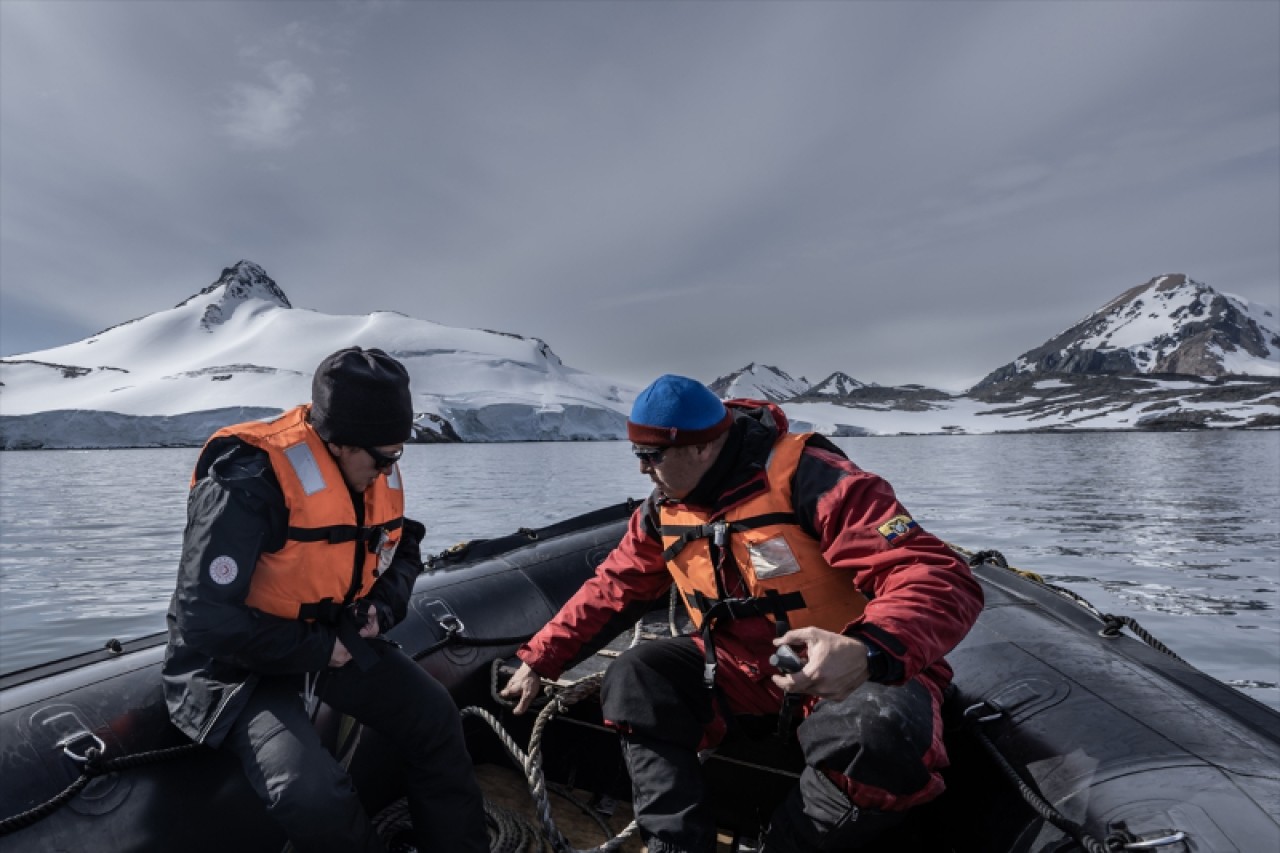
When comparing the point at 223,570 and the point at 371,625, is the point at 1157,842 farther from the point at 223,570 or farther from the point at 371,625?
the point at 223,570

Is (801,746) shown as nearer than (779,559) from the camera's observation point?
Yes

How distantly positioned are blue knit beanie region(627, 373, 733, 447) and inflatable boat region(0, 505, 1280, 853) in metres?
0.89

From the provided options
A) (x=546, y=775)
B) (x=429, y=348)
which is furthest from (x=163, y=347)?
(x=546, y=775)

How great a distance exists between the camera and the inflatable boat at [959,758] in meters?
1.40

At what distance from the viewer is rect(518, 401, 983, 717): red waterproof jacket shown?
4.43ft

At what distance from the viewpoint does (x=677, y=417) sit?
1722 millimetres

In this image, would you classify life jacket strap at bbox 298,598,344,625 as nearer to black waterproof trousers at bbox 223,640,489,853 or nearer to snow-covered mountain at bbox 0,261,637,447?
black waterproof trousers at bbox 223,640,489,853

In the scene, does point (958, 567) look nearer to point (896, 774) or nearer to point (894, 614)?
point (894, 614)

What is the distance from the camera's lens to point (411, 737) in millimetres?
1820

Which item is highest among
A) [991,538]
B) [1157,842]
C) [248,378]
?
[248,378]

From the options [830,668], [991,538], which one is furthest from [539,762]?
[991,538]

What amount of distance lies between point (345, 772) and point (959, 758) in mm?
1561

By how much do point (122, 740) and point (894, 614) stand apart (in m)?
1.83

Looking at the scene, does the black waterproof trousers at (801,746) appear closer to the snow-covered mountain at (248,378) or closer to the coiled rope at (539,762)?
the coiled rope at (539,762)
